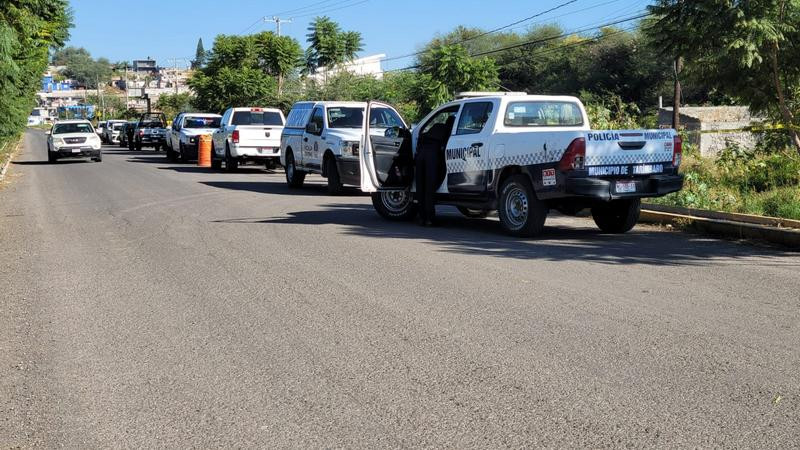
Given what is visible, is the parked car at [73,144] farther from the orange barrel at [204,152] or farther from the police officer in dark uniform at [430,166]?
the police officer in dark uniform at [430,166]

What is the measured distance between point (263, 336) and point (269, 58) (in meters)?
45.5

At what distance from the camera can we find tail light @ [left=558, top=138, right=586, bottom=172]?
1109cm

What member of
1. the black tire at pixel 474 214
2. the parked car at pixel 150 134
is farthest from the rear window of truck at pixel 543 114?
the parked car at pixel 150 134

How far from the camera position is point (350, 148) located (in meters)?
18.1

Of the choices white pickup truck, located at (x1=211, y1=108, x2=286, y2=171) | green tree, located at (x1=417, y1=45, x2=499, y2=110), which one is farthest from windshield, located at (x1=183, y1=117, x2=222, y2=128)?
green tree, located at (x1=417, y1=45, x2=499, y2=110)

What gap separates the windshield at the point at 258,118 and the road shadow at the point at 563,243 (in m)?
13.3

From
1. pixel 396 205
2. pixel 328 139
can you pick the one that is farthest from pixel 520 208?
pixel 328 139

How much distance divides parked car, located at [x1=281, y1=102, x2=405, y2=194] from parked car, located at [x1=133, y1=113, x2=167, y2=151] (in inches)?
1083

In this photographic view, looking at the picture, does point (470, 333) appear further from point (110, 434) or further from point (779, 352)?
point (110, 434)

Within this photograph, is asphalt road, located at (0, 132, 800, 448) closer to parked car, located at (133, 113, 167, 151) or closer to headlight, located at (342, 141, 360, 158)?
headlight, located at (342, 141, 360, 158)

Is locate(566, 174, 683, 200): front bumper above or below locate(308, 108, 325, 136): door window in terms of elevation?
below

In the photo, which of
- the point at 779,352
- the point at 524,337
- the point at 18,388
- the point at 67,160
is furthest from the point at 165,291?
the point at 67,160

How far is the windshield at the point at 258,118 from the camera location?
89.9 feet

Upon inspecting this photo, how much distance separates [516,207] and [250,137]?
15.7 metres
